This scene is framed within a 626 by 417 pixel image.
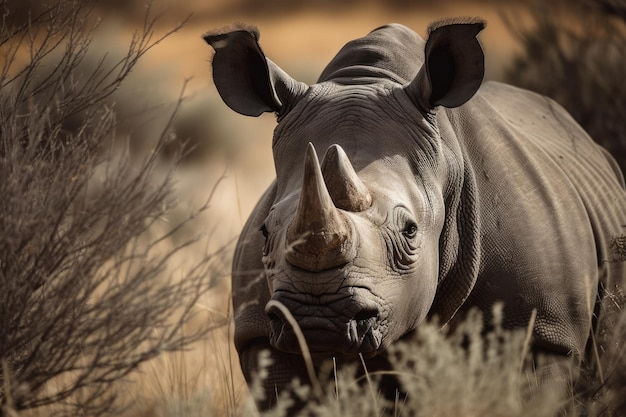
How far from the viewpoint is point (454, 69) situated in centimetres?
512

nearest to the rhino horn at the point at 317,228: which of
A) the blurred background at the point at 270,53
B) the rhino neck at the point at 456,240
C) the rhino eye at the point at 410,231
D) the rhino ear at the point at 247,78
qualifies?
the blurred background at the point at 270,53

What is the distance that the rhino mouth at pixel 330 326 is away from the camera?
412 cm

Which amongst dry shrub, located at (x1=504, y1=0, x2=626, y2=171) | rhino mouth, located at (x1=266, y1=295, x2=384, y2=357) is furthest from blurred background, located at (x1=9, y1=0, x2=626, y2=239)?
rhino mouth, located at (x1=266, y1=295, x2=384, y2=357)

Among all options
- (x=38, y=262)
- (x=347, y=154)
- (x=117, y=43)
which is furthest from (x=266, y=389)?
(x=117, y=43)

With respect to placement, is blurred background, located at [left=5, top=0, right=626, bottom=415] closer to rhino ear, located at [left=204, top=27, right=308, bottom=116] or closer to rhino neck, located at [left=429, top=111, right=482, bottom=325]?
rhino ear, located at [left=204, top=27, right=308, bottom=116]

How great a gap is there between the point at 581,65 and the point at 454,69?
5.46 metres

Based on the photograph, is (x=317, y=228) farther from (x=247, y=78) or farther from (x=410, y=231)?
(x=247, y=78)

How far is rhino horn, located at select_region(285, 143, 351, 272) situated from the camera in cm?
414

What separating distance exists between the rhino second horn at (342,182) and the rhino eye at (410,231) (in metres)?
0.23

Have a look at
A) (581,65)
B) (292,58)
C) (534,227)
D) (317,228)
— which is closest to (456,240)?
(534,227)

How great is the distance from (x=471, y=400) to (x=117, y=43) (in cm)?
1472

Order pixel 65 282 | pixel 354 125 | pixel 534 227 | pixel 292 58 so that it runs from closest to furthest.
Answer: pixel 65 282 → pixel 354 125 → pixel 534 227 → pixel 292 58

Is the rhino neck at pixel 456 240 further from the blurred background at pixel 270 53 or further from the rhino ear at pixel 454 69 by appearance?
the blurred background at pixel 270 53

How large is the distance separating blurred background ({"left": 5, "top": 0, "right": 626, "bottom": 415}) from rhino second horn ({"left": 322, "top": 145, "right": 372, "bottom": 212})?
444mm
